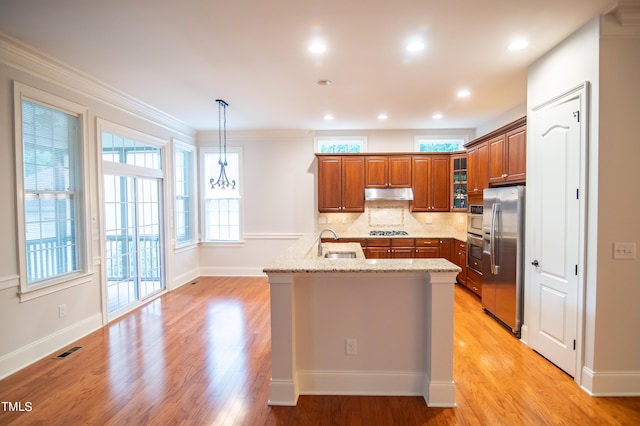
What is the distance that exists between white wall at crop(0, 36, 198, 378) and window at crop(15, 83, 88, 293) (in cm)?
8

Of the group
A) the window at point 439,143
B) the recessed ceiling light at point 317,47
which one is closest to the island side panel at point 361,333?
the recessed ceiling light at point 317,47

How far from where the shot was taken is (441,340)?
2.29 metres

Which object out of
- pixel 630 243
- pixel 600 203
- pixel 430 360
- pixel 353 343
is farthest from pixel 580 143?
pixel 353 343

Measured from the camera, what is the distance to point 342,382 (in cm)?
246

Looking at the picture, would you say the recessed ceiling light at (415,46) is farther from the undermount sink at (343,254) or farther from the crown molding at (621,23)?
the undermount sink at (343,254)

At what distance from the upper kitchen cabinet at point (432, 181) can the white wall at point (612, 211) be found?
343cm

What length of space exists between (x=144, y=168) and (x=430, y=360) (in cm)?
456

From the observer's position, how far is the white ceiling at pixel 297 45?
230 cm

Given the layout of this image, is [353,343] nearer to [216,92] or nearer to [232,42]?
[232,42]

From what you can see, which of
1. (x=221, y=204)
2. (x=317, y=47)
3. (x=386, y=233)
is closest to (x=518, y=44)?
(x=317, y=47)

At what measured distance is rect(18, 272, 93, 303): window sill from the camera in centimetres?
298

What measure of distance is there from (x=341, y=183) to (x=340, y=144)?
34.8 inches

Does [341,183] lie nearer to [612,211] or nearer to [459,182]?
[459,182]

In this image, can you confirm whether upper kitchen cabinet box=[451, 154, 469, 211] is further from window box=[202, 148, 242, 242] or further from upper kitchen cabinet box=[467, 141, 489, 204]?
window box=[202, 148, 242, 242]
